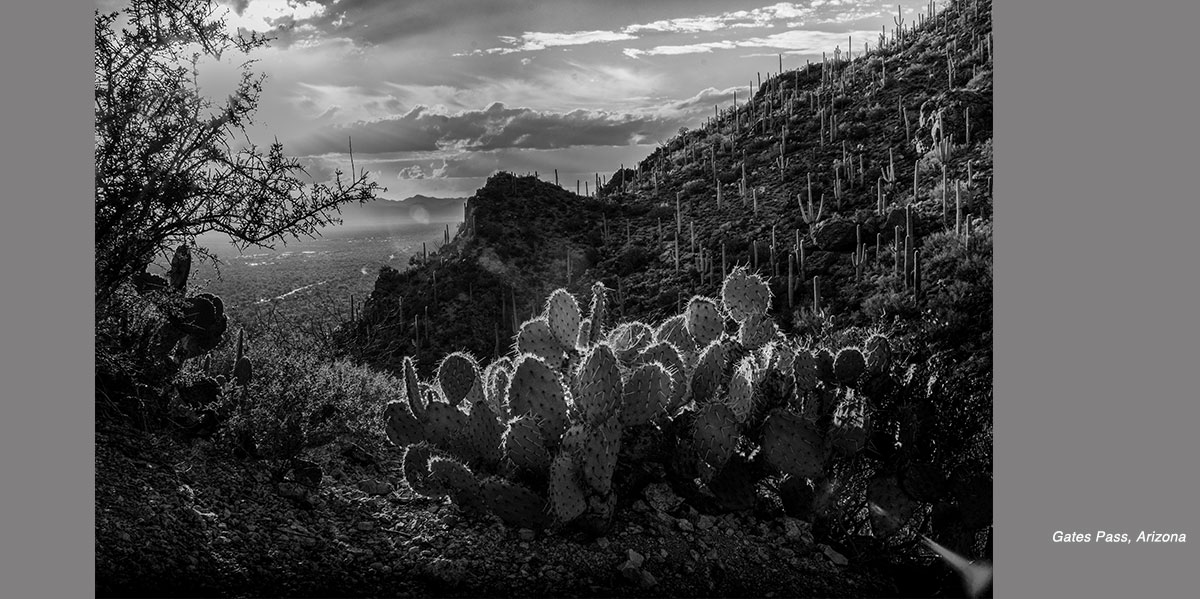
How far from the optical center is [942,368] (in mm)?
4594

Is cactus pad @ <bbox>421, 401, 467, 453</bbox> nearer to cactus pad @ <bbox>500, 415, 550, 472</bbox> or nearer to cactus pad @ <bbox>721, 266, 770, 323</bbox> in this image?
cactus pad @ <bbox>500, 415, 550, 472</bbox>

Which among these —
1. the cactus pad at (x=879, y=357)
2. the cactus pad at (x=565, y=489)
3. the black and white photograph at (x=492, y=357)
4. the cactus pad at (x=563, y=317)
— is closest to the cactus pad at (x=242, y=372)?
the black and white photograph at (x=492, y=357)

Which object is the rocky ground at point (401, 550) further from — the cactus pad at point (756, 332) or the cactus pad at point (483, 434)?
the cactus pad at point (756, 332)

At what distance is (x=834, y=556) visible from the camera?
13.7ft

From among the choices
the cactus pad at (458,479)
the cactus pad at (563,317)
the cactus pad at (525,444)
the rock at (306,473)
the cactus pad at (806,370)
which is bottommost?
the rock at (306,473)

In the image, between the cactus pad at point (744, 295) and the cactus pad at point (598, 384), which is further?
the cactus pad at point (744, 295)

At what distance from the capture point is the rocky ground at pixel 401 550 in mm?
3889

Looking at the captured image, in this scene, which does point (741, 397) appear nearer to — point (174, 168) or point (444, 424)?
point (444, 424)

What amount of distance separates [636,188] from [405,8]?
360 centimetres

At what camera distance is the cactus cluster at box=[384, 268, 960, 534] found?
152 inches

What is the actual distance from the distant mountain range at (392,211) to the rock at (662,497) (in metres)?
2.13

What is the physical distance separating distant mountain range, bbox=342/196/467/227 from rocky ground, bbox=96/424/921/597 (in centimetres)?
156

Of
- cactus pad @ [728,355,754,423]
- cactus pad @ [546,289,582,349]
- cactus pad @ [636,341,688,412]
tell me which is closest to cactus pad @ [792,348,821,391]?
cactus pad @ [728,355,754,423]

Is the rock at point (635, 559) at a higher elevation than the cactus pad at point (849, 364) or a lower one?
lower
